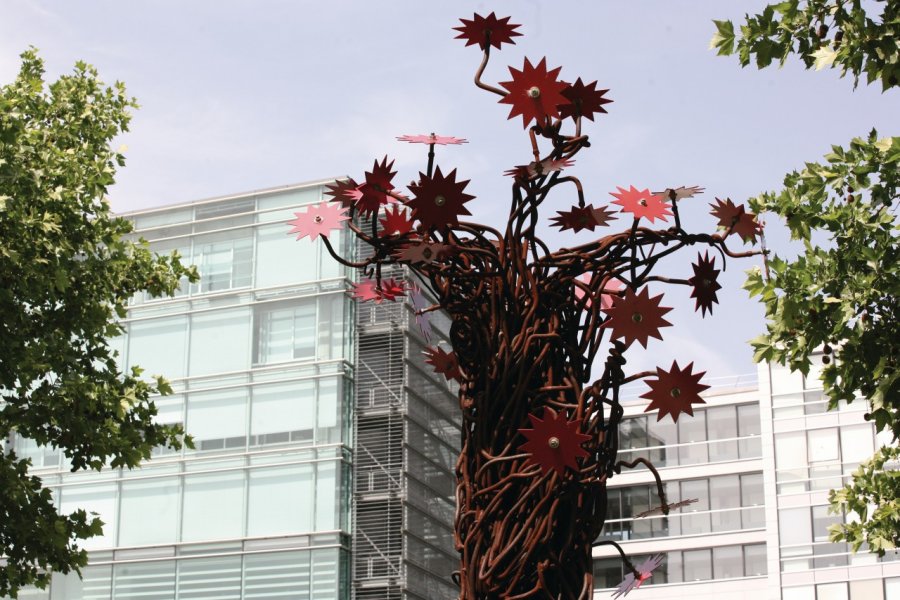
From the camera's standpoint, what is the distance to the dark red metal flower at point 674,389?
150 inches

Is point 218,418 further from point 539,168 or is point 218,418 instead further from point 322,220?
point 539,168

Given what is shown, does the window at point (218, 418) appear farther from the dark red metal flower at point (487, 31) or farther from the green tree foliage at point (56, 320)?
the dark red metal flower at point (487, 31)

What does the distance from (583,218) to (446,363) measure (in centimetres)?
61

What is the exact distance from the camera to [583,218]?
4.11 m

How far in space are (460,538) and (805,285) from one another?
4.68 metres

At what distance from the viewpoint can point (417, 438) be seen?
26203 millimetres

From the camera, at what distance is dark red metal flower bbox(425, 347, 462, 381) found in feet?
13.0

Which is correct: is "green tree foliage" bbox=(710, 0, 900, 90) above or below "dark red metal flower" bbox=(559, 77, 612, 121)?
above

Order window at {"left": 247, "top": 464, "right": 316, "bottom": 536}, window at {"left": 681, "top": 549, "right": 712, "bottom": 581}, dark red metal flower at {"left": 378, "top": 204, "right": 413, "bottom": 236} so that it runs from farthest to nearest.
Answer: window at {"left": 681, "top": 549, "right": 712, "bottom": 581} < window at {"left": 247, "top": 464, "right": 316, "bottom": 536} < dark red metal flower at {"left": 378, "top": 204, "right": 413, "bottom": 236}

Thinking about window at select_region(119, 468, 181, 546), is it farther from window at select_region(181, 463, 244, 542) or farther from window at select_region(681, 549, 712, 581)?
window at select_region(681, 549, 712, 581)

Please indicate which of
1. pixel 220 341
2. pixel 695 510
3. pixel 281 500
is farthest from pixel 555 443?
pixel 695 510

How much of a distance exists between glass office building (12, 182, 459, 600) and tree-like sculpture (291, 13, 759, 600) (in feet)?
65.3

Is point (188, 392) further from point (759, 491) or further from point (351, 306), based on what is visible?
point (759, 491)

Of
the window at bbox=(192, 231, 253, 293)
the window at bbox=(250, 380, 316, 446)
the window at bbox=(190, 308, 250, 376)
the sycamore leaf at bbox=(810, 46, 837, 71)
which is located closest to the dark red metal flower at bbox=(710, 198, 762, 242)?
the sycamore leaf at bbox=(810, 46, 837, 71)
